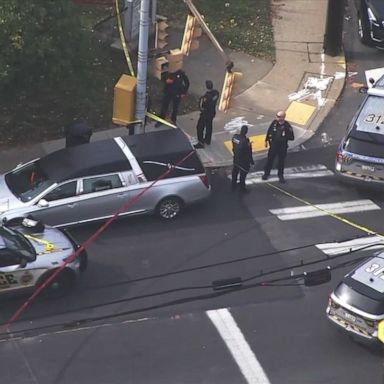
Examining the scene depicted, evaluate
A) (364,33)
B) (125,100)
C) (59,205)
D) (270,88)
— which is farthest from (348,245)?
(364,33)

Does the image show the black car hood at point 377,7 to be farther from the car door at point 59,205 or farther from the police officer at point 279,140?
the car door at point 59,205

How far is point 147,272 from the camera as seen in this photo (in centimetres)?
1561

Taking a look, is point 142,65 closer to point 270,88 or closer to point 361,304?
point 270,88

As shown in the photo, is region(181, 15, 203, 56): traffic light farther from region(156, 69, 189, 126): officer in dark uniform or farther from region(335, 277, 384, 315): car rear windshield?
region(335, 277, 384, 315): car rear windshield

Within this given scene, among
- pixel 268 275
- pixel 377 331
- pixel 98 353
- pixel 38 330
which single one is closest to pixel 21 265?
pixel 38 330

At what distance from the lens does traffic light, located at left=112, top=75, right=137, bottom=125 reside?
18.4 m

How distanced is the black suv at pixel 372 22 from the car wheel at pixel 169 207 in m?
10.3

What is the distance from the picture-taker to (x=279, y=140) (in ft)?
60.1

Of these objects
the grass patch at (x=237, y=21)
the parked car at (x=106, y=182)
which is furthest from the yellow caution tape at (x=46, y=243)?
the grass patch at (x=237, y=21)

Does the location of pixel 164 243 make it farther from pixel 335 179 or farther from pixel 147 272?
pixel 335 179

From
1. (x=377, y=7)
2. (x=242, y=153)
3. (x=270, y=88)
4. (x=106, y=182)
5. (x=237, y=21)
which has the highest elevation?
(x=377, y=7)

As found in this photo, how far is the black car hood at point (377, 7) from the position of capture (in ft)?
81.1

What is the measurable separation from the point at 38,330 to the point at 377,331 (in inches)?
208

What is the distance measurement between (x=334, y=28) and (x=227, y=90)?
4695mm
